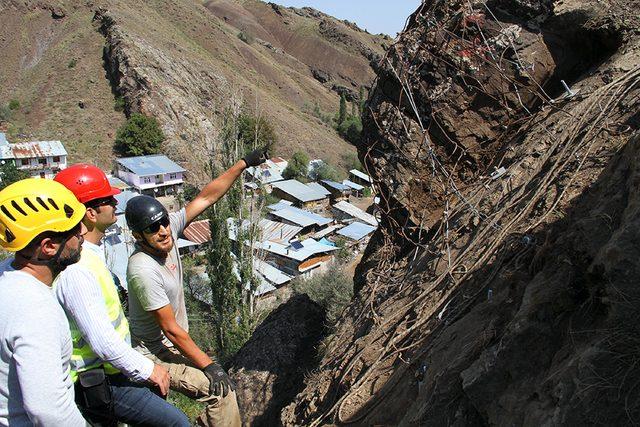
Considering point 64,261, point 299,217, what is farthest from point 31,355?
point 299,217

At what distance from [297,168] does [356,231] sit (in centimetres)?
1431

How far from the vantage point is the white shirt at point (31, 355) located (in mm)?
2035

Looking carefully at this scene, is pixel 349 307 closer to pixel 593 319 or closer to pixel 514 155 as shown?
pixel 514 155

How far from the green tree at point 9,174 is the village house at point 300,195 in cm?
2143

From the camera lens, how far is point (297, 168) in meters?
50.8

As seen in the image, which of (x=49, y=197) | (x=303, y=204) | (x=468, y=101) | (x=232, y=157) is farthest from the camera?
(x=303, y=204)

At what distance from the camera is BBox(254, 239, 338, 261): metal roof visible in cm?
3222

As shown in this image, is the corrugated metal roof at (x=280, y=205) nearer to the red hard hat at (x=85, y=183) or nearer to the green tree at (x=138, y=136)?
the green tree at (x=138, y=136)

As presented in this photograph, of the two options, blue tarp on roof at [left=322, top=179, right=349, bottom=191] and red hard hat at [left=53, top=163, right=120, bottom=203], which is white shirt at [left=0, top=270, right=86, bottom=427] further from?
blue tarp on roof at [left=322, top=179, right=349, bottom=191]

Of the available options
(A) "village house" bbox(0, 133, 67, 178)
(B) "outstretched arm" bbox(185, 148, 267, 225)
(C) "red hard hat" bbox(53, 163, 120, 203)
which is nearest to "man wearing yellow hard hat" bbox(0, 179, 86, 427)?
(C) "red hard hat" bbox(53, 163, 120, 203)

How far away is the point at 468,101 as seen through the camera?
5.69 meters

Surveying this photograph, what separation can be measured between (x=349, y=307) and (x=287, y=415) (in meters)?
1.61

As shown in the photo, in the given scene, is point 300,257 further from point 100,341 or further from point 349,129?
point 349,129

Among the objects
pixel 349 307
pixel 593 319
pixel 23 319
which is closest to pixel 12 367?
pixel 23 319
